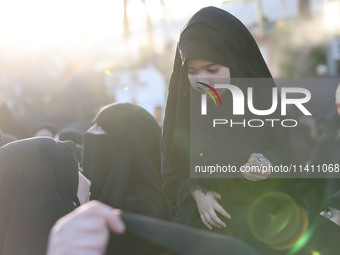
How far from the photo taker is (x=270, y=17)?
81.5 feet

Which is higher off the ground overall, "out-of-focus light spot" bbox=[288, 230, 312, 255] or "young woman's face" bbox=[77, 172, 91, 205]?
"young woman's face" bbox=[77, 172, 91, 205]

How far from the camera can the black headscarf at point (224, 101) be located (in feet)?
7.86

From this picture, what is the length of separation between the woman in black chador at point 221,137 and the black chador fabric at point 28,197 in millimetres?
655

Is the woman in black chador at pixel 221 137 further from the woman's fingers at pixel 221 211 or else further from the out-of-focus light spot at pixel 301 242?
the out-of-focus light spot at pixel 301 242

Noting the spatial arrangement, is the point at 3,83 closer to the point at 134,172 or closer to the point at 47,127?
the point at 47,127

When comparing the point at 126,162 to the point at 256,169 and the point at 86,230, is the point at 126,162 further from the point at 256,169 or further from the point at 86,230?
the point at 86,230

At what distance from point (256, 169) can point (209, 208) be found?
30cm

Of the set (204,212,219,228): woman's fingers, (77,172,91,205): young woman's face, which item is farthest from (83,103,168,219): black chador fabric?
(204,212,219,228): woman's fingers

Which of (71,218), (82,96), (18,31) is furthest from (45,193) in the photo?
(18,31)

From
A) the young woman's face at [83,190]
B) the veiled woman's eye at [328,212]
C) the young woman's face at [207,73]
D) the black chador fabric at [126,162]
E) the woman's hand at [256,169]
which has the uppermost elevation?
the young woman's face at [207,73]

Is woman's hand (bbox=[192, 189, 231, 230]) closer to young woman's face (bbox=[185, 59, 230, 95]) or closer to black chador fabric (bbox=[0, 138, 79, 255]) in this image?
young woman's face (bbox=[185, 59, 230, 95])

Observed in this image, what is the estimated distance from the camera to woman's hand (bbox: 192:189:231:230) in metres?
2.34

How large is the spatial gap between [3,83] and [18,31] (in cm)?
225

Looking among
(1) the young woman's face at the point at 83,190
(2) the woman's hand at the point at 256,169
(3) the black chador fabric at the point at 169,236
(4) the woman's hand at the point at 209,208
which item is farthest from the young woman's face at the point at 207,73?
(3) the black chador fabric at the point at 169,236
